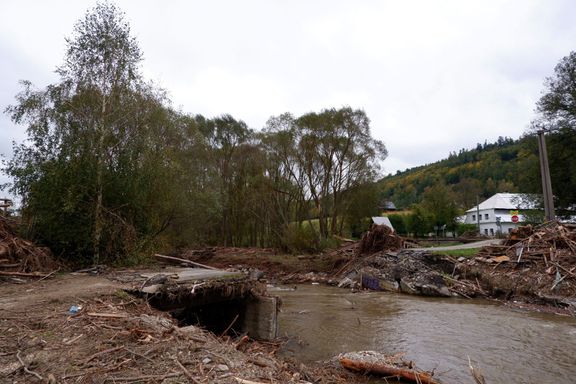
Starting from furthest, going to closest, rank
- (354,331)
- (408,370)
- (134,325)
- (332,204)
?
(332,204)
(354,331)
(408,370)
(134,325)

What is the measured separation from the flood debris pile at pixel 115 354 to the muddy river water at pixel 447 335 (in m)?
3.16

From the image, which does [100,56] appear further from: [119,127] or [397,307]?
[397,307]

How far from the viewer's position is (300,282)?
957 inches

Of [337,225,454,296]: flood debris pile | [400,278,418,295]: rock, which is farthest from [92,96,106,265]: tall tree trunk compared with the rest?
[400,278,418,295]: rock

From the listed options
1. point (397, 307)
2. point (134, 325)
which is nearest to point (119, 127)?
point (134, 325)

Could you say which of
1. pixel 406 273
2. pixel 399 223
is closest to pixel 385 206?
pixel 399 223

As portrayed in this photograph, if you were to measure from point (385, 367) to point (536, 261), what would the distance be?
13.7 meters

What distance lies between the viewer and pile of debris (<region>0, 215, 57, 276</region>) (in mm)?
10846

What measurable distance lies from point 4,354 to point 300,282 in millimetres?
20293

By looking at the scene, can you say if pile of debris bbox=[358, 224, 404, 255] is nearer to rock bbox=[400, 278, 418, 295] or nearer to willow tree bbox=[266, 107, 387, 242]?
rock bbox=[400, 278, 418, 295]

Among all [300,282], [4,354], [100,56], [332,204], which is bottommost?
[300,282]

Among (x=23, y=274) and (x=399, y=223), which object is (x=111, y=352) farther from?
(x=399, y=223)

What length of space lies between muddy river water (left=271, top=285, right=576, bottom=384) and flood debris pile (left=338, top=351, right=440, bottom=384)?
0.63m

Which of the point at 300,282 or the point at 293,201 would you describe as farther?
the point at 293,201
